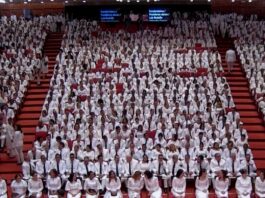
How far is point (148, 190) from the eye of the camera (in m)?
12.3

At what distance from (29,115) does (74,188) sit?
4502mm

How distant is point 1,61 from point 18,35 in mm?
3133

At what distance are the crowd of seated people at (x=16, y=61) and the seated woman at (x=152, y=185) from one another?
304cm

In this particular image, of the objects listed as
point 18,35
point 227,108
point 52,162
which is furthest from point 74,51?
point 52,162

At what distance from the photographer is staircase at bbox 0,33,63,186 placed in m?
13.7

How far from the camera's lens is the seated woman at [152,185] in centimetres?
1216

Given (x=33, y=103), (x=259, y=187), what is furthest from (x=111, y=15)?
(x=259, y=187)

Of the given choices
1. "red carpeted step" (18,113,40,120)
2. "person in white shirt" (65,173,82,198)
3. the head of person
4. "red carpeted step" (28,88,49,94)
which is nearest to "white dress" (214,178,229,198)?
the head of person

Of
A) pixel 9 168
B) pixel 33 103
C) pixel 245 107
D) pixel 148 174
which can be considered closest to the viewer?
pixel 148 174

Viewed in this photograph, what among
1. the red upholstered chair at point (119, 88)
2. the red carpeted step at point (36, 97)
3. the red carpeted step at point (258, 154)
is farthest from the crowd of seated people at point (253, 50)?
the red carpeted step at point (36, 97)

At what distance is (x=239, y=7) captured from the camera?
79.7 feet

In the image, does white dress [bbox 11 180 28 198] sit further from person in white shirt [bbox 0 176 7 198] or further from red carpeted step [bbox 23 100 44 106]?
red carpeted step [bbox 23 100 44 106]

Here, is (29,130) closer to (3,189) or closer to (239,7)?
(3,189)

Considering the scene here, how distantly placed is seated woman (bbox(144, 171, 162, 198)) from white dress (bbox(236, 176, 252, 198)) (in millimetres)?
1498
